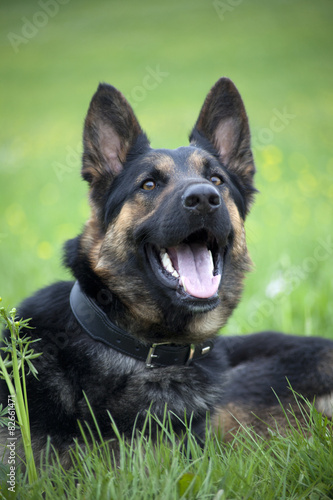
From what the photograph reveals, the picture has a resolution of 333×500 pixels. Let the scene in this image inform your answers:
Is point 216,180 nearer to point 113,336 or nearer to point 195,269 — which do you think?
point 195,269

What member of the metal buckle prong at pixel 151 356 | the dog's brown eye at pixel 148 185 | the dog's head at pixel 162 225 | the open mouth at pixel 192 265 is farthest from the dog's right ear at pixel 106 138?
the metal buckle prong at pixel 151 356

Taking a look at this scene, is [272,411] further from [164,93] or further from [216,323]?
[164,93]

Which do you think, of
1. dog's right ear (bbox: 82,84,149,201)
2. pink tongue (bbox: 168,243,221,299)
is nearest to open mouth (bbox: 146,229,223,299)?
pink tongue (bbox: 168,243,221,299)

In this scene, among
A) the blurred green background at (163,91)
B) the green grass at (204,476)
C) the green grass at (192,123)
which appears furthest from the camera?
the blurred green background at (163,91)

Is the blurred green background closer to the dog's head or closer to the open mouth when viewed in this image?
the dog's head

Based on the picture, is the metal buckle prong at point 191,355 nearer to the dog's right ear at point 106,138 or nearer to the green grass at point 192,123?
the green grass at point 192,123

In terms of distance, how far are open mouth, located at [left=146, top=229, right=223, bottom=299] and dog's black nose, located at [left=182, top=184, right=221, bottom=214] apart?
227 millimetres

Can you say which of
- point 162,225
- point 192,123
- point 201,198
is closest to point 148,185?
point 162,225

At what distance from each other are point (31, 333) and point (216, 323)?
1.20 metres

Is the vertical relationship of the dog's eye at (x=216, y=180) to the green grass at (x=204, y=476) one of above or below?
above

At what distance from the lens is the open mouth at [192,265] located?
3172 millimetres

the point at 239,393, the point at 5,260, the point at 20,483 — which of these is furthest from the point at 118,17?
the point at 20,483

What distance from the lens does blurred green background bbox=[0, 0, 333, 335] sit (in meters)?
9.34

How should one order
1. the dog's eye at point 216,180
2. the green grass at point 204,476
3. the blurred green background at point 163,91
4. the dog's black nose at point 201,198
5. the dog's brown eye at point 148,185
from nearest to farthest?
the green grass at point 204,476 < the dog's black nose at point 201,198 < the dog's brown eye at point 148,185 < the dog's eye at point 216,180 < the blurred green background at point 163,91
